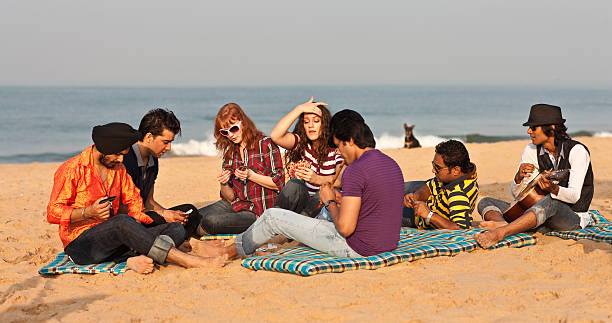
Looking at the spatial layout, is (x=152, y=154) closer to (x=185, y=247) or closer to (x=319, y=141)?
(x=185, y=247)

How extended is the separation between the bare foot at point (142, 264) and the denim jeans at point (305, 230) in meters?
0.93

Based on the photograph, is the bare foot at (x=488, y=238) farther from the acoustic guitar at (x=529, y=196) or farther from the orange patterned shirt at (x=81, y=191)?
the orange patterned shirt at (x=81, y=191)

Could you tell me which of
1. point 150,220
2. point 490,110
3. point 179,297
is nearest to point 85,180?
point 150,220

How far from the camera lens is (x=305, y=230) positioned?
5383 mm

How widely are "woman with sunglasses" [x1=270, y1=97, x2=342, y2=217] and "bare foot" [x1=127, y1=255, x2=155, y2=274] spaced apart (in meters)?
1.58

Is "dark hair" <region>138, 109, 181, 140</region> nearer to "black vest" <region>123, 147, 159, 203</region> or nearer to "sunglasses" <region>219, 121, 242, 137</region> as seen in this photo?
"black vest" <region>123, 147, 159, 203</region>

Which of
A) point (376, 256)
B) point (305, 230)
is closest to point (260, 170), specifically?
point (305, 230)

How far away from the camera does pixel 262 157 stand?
6672 mm

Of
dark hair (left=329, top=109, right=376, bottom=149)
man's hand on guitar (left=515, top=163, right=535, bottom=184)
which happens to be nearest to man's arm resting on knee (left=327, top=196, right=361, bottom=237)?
dark hair (left=329, top=109, right=376, bottom=149)

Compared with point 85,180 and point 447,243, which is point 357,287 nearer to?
point 447,243

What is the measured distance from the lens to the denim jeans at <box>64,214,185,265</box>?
17.6ft

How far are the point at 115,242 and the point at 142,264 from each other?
33 cm

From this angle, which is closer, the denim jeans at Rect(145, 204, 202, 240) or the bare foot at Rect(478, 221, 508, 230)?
the bare foot at Rect(478, 221, 508, 230)

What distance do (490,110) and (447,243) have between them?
5023 centimetres
